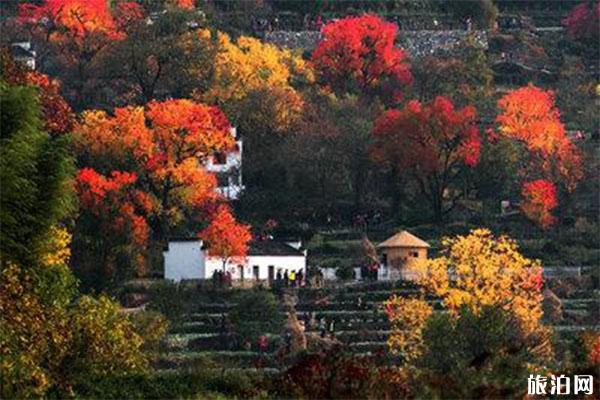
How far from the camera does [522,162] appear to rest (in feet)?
392

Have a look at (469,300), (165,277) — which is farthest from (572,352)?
(165,277)

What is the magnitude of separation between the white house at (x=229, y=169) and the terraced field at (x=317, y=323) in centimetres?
1354

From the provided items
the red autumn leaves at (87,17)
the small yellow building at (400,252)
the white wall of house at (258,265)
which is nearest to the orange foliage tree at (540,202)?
the small yellow building at (400,252)

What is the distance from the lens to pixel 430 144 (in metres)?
116

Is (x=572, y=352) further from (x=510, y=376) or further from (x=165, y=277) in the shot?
(x=165, y=277)

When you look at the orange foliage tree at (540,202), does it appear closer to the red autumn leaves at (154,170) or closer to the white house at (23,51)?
the red autumn leaves at (154,170)

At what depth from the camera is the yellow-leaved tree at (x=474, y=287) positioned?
92375mm

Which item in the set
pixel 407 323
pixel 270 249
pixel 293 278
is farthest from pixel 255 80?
pixel 407 323

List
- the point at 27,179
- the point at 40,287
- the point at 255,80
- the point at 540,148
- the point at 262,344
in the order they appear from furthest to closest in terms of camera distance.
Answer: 1. the point at 255,80
2. the point at 540,148
3. the point at 262,344
4. the point at 27,179
5. the point at 40,287

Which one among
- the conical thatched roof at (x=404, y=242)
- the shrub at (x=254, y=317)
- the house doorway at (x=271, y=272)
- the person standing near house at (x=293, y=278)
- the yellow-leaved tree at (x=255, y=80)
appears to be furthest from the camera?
the yellow-leaved tree at (x=255, y=80)

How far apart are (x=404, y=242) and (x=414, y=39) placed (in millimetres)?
32208

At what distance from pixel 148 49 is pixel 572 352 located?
167 ft

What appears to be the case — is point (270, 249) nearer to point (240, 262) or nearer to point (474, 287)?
point (240, 262)

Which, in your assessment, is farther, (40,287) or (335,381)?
(40,287)
